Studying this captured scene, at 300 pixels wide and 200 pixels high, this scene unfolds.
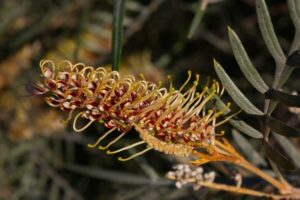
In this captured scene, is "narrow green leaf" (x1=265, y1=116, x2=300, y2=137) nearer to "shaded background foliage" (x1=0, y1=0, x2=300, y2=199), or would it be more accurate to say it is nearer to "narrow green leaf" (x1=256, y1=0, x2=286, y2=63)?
"narrow green leaf" (x1=256, y1=0, x2=286, y2=63)

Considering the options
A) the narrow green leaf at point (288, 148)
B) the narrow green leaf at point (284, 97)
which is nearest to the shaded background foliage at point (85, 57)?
the narrow green leaf at point (288, 148)

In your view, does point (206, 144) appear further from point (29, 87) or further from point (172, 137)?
point (29, 87)

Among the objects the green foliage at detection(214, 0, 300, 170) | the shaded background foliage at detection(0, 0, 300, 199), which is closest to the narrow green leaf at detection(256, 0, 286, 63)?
the green foliage at detection(214, 0, 300, 170)

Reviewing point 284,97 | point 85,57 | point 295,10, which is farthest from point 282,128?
point 85,57

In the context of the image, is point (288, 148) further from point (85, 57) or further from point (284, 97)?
point (85, 57)

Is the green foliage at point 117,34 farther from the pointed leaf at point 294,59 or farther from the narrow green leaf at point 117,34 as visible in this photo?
the pointed leaf at point 294,59

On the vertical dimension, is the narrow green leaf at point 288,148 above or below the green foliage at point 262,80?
below
